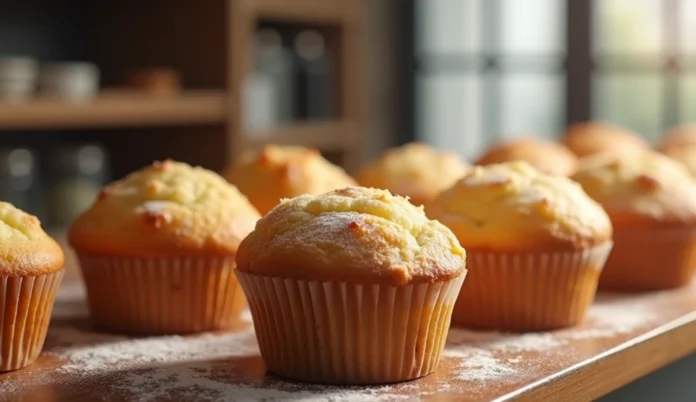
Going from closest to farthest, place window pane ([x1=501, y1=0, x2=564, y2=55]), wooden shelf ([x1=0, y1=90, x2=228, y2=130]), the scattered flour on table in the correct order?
the scattered flour on table < wooden shelf ([x1=0, y1=90, x2=228, y2=130]) < window pane ([x1=501, y1=0, x2=564, y2=55])

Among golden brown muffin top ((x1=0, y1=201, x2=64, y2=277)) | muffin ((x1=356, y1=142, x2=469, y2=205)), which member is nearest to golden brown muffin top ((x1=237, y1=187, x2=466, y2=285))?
golden brown muffin top ((x1=0, y1=201, x2=64, y2=277))

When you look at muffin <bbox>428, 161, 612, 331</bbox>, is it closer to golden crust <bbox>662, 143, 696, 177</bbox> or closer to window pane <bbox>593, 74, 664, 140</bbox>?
golden crust <bbox>662, 143, 696, 177</bbox>

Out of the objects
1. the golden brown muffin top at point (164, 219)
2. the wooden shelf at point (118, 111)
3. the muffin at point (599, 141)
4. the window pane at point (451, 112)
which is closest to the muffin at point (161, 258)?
the golden brown muffin top at point (164, 219)

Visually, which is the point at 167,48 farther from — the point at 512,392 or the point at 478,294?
the point at 512,392

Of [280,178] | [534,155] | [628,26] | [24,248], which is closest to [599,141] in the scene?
[534,155]

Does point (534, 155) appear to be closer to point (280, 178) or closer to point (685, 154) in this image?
point (685, 154)

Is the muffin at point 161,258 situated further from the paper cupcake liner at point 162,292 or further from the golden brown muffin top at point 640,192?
the golden brown muffin top at point 640,192
